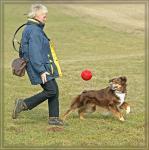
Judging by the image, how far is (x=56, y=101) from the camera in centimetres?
845

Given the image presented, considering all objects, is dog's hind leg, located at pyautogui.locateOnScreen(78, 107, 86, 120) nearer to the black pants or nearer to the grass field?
the grass field

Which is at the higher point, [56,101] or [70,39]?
[70,39]

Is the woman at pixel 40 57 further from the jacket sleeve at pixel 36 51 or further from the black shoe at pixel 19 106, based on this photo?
the black shoe at pixel 19 106

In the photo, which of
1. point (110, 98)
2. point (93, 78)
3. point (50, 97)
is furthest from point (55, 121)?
point (93, 78)

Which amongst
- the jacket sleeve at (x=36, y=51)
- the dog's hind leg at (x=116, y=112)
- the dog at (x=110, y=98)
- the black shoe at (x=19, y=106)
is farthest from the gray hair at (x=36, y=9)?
the dog's hind leg at (x=116, y=112)

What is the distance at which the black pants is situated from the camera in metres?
8.29

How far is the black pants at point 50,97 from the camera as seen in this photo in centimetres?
829

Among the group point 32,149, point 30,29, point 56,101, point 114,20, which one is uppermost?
point 114,20

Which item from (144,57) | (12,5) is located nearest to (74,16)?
(12,5)

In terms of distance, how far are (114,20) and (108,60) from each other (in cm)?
1667

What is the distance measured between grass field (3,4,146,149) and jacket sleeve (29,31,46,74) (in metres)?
0.99

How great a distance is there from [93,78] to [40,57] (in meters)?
6.11

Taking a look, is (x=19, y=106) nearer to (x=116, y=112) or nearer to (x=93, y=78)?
(x=116, y=112)

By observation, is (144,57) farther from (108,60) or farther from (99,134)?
(99,134)
